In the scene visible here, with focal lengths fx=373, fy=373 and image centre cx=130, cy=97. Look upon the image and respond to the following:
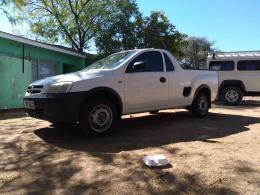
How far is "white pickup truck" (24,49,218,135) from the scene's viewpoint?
21.7 feet

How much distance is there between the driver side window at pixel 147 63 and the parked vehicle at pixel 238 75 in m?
8.39

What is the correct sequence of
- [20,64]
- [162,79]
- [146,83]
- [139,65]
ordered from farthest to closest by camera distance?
[20,64] < [162,79] < [146,83] < [139,65]

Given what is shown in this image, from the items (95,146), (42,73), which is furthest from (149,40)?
(95,146)

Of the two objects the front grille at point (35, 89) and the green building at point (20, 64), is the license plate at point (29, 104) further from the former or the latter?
the green building at point (20, 64)

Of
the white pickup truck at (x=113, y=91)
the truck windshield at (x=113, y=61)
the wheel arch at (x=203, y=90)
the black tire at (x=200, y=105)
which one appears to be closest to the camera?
the white pickup truck at (x=113, y=91)

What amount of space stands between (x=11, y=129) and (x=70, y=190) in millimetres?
4450

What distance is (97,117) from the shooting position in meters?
6.94

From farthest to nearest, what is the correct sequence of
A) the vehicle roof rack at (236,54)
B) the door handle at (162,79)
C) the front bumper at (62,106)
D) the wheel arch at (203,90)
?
the vehicle roof rack at (236,54)
the wheel arch at (203,90)
the door handle at (162,79)
the front bumper at (62,106)

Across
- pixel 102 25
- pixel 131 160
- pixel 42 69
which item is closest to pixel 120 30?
pixel 102 25

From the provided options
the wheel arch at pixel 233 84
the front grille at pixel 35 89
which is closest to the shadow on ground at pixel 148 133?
the front grille at pixel 35 89

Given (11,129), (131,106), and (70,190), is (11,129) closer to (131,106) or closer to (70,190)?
(131,106)

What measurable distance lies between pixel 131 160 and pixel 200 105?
487cm

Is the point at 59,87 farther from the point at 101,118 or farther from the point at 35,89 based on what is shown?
the point at 101,118

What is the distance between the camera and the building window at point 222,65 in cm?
1623
